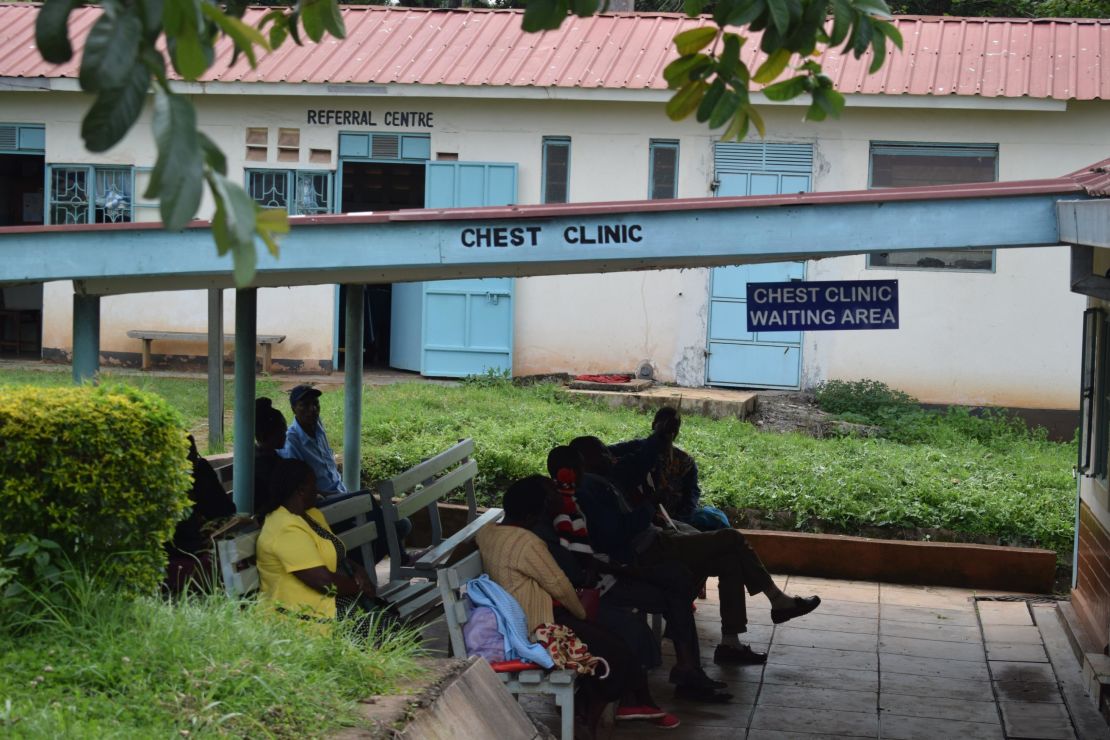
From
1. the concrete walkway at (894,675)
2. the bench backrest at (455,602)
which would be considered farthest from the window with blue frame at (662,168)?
the bench backrest at (455,602)

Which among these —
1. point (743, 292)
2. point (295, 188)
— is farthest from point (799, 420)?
point (295, 188)

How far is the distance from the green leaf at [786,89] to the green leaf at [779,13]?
513 mm

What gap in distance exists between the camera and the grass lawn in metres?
10.1

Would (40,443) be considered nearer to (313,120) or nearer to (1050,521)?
(1050,521)

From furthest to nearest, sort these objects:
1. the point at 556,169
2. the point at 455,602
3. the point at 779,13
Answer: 1. the point at 556,169
2. the point at 455,602
3. the point at 779,13

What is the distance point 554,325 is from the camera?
614 inches

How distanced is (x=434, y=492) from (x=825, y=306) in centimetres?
262

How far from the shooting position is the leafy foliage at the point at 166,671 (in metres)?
Result: 3.96

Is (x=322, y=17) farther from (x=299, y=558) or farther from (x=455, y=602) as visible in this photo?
(x=455, y=602)

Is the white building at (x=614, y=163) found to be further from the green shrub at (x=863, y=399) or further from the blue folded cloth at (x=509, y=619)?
the blue folded cloth at (x=509, y=619)

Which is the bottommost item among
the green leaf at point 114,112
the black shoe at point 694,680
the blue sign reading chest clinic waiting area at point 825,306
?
the black shoe at point 694,680

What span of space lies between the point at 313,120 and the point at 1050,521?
9614 mm

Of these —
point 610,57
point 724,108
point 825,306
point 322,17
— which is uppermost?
point 610,57

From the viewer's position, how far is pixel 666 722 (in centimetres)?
666
